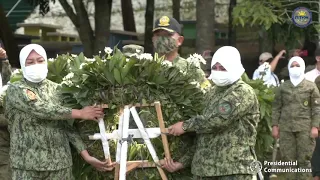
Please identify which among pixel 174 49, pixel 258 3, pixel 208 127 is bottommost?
pixel 208 127

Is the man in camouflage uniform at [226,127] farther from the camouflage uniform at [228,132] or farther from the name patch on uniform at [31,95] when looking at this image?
the name patch on uniform at [31,95]

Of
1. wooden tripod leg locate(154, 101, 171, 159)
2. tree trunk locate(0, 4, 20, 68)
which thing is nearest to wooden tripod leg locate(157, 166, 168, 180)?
wooden tripod leg locate(154, 101, 171, 159)

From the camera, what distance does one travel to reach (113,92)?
26.5 ft

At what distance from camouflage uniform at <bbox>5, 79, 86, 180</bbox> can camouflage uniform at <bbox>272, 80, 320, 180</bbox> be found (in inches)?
193

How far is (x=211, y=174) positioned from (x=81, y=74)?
5.08ft

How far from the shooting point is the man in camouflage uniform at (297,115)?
12344 millimetres

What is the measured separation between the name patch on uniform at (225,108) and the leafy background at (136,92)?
1.90ft

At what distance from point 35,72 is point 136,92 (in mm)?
942

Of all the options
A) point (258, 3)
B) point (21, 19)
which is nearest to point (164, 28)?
point (258, 3)

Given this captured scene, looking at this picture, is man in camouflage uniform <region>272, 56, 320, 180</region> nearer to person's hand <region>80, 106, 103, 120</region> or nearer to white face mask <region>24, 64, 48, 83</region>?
person's hand <region>80, 106, 103, 120</region>

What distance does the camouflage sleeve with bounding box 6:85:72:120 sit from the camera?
782cm

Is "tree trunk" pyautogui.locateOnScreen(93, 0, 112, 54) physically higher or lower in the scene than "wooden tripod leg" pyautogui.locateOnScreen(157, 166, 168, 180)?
higher

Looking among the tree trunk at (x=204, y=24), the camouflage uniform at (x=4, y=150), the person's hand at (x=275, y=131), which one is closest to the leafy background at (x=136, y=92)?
the camouflage uniform at (x=4, y=150)

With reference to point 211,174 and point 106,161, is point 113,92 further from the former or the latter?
point 211,174
